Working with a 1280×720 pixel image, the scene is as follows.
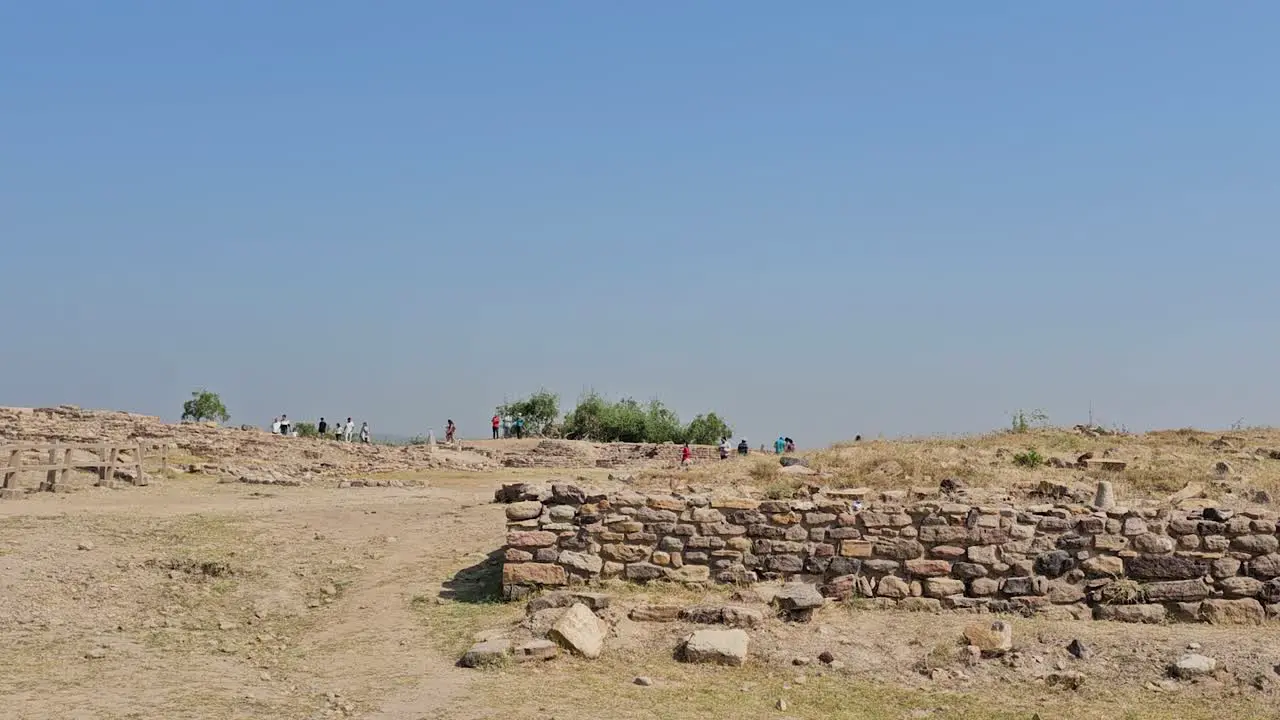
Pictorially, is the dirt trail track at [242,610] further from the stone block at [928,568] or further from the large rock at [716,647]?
the stone block at [928,568]

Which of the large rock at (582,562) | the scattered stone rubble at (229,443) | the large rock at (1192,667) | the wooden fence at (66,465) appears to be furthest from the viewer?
the scattered stone rubble at (229,443)

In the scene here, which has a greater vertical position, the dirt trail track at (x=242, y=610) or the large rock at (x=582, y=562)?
the large rock at (x=582, y=562)

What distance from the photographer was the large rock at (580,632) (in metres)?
9.10

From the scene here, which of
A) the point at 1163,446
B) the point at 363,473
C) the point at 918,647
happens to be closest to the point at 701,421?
the point at 363,473

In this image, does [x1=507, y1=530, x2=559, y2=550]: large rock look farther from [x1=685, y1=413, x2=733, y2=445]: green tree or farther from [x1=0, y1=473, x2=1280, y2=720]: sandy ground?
[x1=685, y1=413, x2=733, y2=445]: green tree

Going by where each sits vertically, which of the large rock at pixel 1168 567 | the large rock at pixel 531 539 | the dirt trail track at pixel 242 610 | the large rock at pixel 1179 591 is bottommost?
the dirt trail track at pixel 242 610

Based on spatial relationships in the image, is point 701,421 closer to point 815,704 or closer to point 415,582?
point 415,582

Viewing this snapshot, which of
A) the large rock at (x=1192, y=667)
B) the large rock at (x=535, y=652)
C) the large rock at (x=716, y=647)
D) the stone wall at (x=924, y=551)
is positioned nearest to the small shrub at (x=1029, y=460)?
the stone wall at (x=924, y=551)

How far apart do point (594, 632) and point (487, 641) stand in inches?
37.9

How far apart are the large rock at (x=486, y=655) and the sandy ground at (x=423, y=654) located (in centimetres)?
14

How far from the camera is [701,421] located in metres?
50.6

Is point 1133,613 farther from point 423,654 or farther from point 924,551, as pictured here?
point 423,654

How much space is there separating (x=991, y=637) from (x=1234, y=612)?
108 inches

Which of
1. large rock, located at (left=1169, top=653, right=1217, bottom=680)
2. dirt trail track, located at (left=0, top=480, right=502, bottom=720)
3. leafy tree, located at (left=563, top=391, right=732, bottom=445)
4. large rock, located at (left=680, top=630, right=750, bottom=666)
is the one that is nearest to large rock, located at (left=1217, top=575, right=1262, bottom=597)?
large rock, located at (left=1169, top=653, right=1217, bottom=680)
